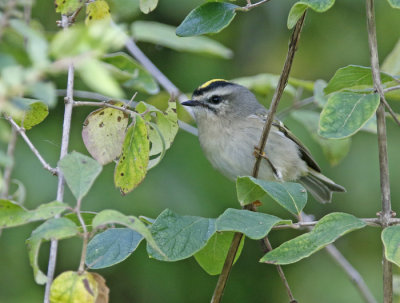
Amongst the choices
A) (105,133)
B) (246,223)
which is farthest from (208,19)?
(246,223)

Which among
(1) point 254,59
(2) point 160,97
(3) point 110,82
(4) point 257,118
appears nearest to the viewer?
(3) point 110,82

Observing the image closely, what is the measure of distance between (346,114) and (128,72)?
976mm

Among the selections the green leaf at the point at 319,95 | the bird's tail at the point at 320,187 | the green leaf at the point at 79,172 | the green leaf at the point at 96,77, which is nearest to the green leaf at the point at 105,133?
the green leaf at the point at 79,172

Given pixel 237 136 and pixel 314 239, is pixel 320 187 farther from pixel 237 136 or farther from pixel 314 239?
pixel 314 239

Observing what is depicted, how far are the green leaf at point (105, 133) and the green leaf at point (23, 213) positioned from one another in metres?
0.33

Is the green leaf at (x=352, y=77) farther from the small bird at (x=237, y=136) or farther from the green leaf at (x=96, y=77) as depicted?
the small bird at (x=237, y=136)

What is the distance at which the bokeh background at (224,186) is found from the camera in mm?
3674

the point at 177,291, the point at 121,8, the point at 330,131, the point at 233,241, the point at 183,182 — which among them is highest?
the point at 121,8

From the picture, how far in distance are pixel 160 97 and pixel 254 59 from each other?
2228mm

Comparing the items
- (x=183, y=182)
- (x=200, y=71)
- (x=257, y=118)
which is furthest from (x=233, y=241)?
(x=200, y=71)

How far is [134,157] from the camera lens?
1.44 m

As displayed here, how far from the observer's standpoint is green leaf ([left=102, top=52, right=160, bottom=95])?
210cm

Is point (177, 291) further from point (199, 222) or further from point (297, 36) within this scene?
point (297, 36)

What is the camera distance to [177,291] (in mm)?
4004
